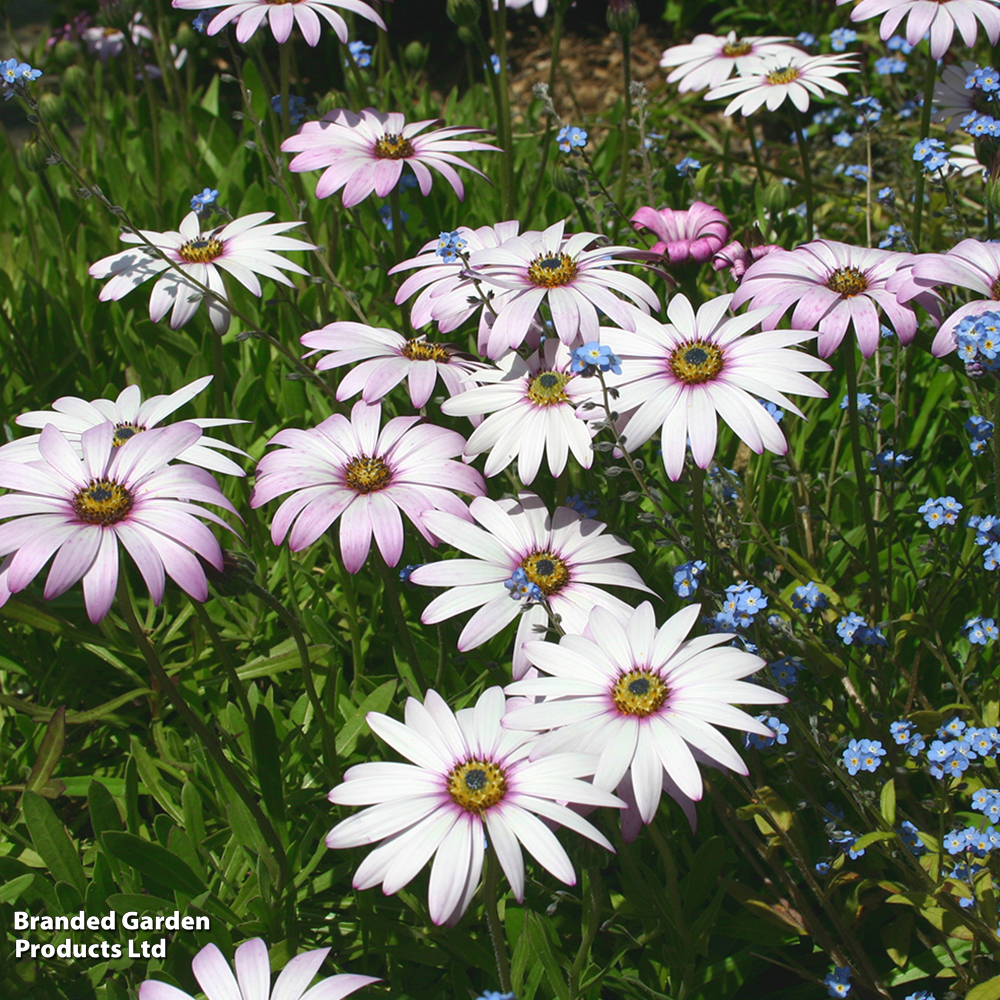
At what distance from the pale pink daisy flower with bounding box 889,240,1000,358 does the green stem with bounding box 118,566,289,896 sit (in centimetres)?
121

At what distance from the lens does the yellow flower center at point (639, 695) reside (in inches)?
47.8

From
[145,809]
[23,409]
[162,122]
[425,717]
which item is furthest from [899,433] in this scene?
[162,122]

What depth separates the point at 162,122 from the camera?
3650 mm

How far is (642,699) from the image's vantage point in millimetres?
1219

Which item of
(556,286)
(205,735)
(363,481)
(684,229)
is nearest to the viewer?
(205,735)

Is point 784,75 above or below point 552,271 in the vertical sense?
above

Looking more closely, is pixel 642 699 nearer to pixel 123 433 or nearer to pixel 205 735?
pixel 205 735

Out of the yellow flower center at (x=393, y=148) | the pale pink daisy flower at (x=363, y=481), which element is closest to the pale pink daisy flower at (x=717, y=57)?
the yellow flower center at (x=393, y=148)

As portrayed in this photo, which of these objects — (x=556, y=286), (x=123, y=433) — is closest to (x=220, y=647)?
(x=123, y=433)

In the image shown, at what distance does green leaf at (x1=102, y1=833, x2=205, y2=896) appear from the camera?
1560 mm

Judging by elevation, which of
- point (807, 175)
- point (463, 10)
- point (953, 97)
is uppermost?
point (463, 10)

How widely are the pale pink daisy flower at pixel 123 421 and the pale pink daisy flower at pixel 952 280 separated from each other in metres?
1.04

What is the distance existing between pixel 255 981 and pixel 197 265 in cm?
140

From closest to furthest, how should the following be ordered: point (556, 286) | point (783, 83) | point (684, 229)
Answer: point (556, 286) → point (684, 229) → point (783, 83)
